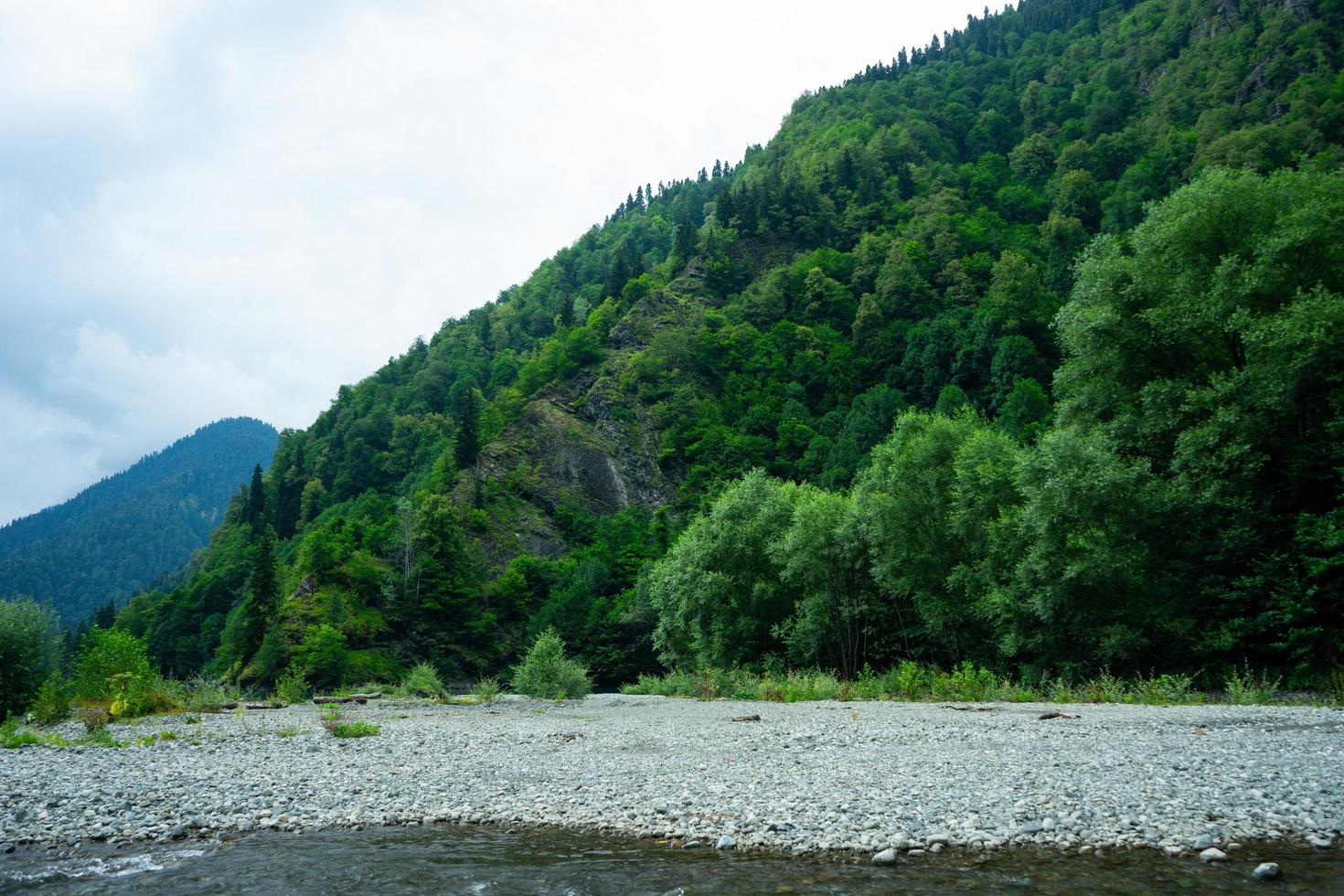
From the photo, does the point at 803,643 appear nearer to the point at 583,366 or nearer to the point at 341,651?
the point at 341,651

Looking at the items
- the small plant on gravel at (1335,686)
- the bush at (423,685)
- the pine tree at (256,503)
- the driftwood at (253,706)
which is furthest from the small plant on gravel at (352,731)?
the pine tree at (256,503)

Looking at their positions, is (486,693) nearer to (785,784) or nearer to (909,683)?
(909,683)

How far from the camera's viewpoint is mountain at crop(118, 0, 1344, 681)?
878 inches

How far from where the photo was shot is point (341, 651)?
60.0 m

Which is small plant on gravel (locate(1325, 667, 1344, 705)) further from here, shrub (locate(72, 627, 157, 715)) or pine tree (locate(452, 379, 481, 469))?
pine tree (locate(452, 379, 481, 469))

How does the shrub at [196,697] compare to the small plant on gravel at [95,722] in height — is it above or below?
below

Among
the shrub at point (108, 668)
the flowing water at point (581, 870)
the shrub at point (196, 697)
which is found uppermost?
the shrub at point (108, 668)

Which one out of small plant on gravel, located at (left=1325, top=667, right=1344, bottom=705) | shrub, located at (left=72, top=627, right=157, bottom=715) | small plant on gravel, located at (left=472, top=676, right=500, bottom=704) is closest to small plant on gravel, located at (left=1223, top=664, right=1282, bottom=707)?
small plant on gravel, located at (left=1325, top=667, right=1344, bottom=705)

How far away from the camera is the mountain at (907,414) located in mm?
22297

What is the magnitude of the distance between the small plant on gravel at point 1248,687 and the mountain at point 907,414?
0.80 m

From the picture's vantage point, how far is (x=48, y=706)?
21578 millimetres

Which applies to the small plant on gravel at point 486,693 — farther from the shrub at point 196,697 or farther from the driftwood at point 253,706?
the shrub at point 196,697

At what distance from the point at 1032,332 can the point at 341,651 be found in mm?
87843

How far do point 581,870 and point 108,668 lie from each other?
27.5 m
